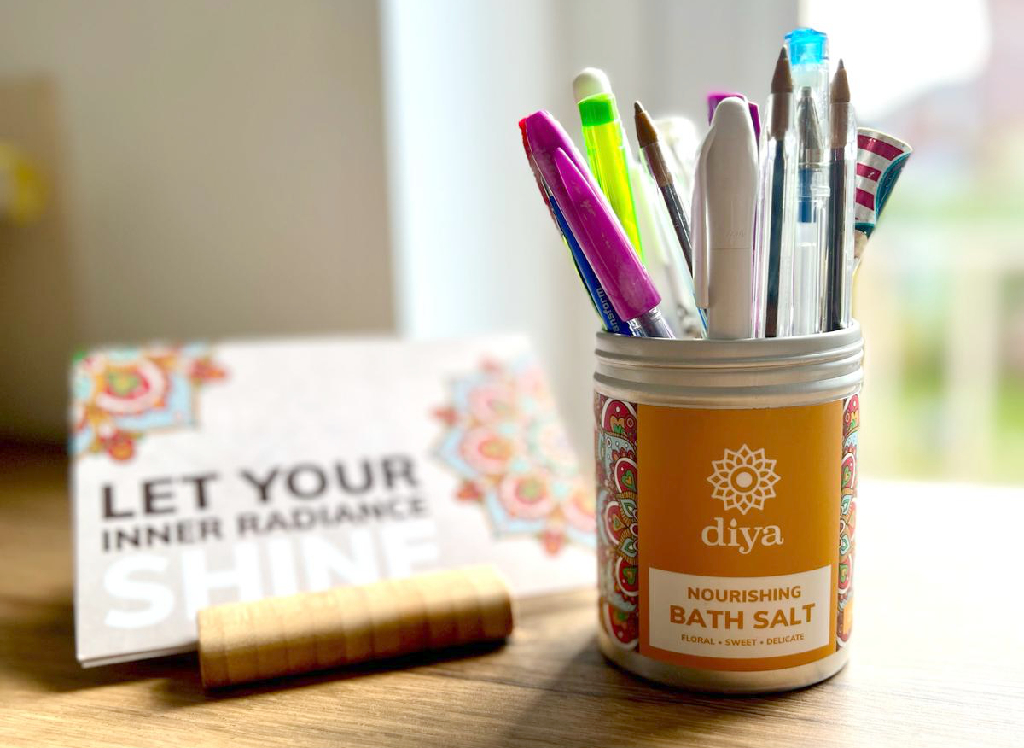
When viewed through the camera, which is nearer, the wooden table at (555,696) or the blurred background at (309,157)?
the wooden table at (555,696)

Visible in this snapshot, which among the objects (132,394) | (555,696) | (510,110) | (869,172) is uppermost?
(510,110)

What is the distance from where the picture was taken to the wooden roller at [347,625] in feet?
1.33

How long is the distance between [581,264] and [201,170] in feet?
1.78

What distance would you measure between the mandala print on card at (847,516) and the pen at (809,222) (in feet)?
0.13

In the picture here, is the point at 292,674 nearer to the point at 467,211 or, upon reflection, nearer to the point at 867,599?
the point at 867,599

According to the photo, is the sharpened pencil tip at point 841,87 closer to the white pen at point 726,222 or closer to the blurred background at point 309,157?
the white pen at point 726,222

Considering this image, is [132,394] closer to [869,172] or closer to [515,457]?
[515,457]

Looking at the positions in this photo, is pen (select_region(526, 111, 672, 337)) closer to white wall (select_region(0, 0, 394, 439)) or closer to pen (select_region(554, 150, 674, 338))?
pen (select_region(554, 150, 674, 338))

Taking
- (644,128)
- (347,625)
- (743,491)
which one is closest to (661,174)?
(644,128)

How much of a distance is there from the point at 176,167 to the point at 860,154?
2.03ft

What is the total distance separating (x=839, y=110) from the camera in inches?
14.0

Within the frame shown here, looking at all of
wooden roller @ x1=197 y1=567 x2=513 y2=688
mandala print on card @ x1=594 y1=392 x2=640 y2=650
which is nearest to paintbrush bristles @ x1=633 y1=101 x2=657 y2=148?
mandala print on card @ x1=594 y1=392 x2=640 y2=650

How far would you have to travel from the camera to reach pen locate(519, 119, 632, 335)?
1.22ft

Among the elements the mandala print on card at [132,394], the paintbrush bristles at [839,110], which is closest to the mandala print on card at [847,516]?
the paintbrush bristles at [839,110]
